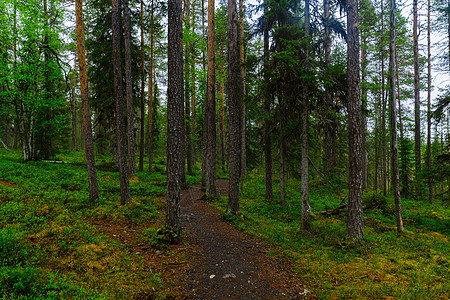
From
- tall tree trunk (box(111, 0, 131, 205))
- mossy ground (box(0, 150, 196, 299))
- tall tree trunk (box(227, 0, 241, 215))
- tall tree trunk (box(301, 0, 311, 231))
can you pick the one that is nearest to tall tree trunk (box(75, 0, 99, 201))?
mossy ground (box(0, 150, 196, 299))

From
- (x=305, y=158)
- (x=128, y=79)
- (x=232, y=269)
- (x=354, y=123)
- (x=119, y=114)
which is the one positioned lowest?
(x=232, y=269)

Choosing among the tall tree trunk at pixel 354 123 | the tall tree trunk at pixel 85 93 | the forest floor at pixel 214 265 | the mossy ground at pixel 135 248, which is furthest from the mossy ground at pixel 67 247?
the tall tree trunk at pixel 354 123

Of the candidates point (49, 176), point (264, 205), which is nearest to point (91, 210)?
point (49, 176)

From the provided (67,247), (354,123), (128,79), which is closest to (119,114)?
(128,79)

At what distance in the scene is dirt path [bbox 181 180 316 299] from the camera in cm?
506

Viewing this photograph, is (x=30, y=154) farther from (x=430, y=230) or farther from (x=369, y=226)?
(x=430, y=230)

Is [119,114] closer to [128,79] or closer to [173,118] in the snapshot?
[128,79]

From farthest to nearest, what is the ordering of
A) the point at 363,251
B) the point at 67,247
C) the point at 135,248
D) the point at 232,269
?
the point at 363,251 → the point at 135,248 → the point at 232,269 → the point at 67,247

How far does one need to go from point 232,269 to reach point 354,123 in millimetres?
6498

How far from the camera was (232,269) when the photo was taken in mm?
6008

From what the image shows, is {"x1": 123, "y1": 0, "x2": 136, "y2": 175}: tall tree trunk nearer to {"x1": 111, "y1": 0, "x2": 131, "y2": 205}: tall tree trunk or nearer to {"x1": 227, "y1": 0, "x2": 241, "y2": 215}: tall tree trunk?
{"x1": 111, "y1": 0, "x2": 131, "y2": 205}: tall tree trunk

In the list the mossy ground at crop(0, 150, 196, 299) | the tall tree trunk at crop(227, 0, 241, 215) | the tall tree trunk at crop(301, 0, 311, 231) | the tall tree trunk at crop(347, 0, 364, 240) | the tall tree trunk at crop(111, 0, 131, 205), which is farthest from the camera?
the tall tree trunk at crop(227, 0, 241, 215)

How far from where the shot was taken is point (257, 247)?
7711 millimetres

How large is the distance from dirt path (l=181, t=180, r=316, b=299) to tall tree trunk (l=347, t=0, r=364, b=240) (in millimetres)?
3379
